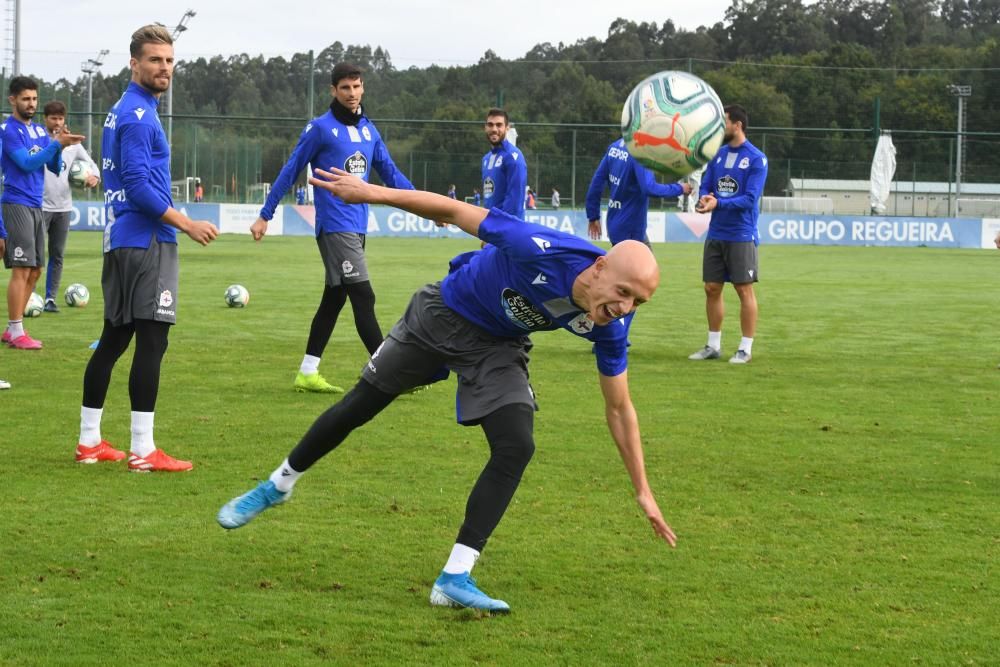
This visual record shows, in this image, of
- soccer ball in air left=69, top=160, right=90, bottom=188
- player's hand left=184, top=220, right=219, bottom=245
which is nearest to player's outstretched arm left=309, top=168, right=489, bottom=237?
player's hand left=184, top=220, right=219, bottom=245

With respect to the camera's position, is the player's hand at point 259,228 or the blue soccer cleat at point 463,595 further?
the player's hand at point 259,228

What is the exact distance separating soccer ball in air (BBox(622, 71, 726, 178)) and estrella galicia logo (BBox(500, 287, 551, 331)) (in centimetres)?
170

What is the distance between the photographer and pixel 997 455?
24.8 feet

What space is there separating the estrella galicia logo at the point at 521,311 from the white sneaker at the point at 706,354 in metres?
7.08

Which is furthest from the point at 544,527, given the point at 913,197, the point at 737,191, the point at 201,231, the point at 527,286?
the point at 913,197

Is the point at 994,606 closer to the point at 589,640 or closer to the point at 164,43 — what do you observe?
the point at 589,640

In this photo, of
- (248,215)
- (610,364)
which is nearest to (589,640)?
(610,364)

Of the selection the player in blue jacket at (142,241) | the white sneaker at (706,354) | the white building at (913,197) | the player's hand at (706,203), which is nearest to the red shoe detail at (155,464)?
the player in blue jacket at (142,241)

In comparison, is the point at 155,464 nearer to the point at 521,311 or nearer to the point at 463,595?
the point at 463,595

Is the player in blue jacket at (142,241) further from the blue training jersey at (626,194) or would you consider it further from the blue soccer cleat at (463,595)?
the blue training jersey at (626,194)

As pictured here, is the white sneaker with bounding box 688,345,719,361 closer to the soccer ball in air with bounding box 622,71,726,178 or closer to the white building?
the soccer ball in air with bounding box 622,71,726,178

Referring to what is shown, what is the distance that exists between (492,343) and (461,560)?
837 millimetres

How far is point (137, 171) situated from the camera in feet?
21.7

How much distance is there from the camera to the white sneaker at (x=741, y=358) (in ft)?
37.7
